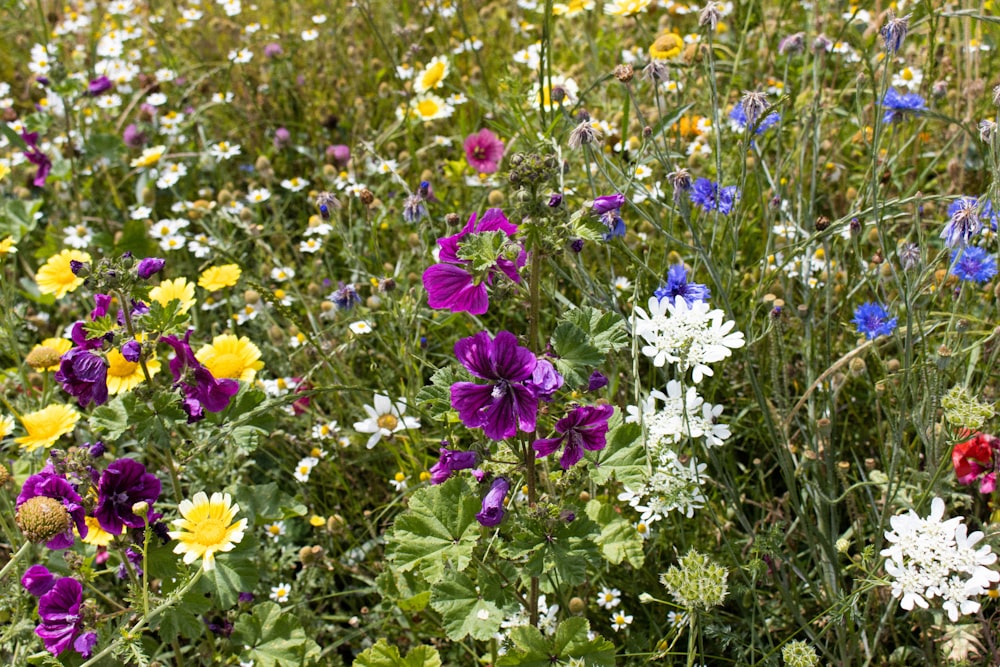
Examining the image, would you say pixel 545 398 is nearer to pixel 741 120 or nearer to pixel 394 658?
pixel 394 658

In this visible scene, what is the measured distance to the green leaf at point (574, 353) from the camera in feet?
4.30

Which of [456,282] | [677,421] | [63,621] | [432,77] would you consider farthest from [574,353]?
[432,77]

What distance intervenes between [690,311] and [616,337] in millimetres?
188

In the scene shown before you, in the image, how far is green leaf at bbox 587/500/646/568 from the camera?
1.61 m

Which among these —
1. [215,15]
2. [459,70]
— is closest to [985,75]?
[459,70]

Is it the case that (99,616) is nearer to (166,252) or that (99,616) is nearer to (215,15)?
(166,252)

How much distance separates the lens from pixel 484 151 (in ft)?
8.96

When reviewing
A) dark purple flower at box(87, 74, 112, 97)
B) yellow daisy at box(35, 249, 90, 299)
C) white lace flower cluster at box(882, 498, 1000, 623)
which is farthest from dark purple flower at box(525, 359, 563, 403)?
dark purple flower at box(87, 74, 112, 97)

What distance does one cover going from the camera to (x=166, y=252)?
312cm

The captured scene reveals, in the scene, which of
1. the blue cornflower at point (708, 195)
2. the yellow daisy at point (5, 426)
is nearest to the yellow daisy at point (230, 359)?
the yellow daisy at point (5, 426)

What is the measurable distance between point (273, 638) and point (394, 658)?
13.1 inches

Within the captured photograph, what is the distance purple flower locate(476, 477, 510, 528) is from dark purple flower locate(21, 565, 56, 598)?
0.92 meters

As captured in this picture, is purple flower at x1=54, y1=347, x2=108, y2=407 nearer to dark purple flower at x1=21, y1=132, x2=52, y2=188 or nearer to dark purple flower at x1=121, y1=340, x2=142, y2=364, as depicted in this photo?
dark purple flower at x1=121, y1=340, x2=142, y2=364

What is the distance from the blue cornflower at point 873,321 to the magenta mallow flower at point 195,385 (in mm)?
1350
